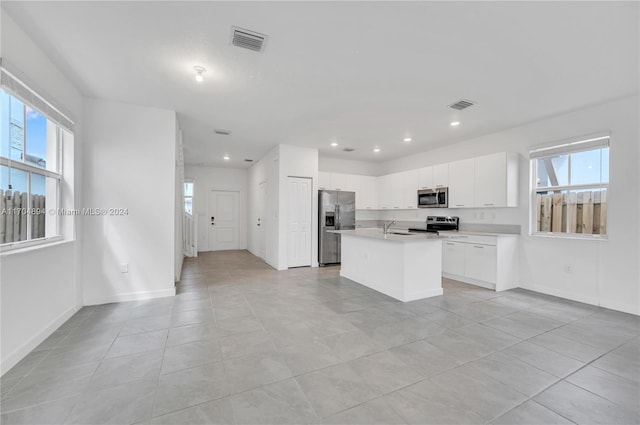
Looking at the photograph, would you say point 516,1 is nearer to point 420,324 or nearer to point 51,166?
point 420,324

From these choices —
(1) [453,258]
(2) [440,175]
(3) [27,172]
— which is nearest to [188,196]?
(3) [27,172]

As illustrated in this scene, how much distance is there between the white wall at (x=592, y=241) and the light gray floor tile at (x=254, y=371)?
4.32 metres

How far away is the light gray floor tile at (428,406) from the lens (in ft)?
5.23

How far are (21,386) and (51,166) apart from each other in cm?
224

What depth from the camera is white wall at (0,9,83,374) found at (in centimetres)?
210

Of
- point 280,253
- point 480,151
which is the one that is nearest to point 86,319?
point 280,253

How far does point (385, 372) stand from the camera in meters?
2.06

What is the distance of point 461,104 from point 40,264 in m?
5.09

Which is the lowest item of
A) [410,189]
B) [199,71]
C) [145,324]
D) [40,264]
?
[145,324]

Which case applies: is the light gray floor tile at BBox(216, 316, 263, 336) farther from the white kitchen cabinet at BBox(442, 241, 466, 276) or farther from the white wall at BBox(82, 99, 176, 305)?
the white kitchen cabinet at BBox(442, 241, 466, 276)

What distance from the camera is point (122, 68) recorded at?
2807mm

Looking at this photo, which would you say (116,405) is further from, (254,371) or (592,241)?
(592,241)

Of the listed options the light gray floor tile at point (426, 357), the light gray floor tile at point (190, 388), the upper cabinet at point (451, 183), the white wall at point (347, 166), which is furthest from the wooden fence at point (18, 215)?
the white wall at point (347, 166)

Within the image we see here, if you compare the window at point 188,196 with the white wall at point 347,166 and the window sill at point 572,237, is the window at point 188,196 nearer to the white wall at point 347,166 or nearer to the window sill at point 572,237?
the white wall at point 347,166
